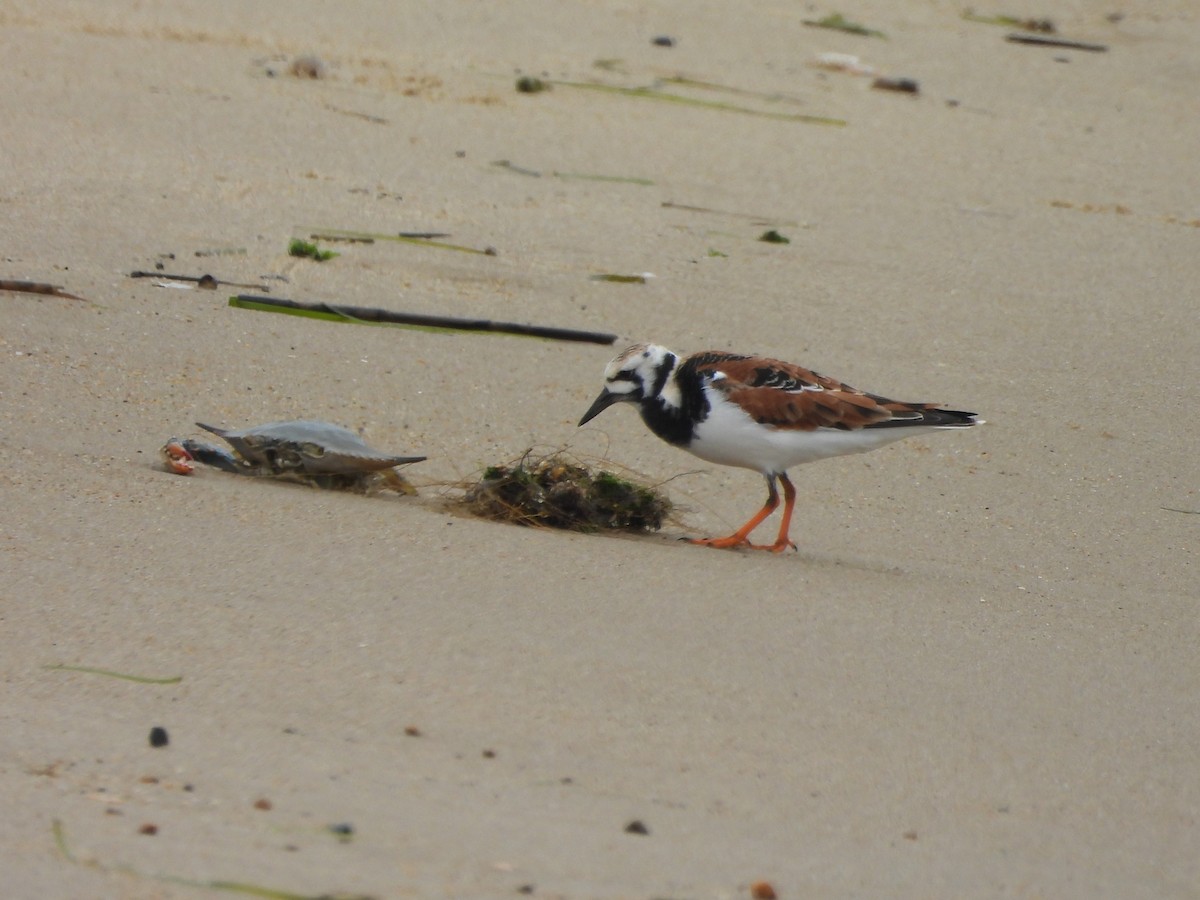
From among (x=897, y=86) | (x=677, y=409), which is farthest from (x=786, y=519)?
(x=897, y=86)

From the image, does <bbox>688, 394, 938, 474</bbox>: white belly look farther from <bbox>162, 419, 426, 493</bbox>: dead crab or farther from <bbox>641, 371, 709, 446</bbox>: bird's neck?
<bbox>162, 419, 426, 493</bbox>: dead crab

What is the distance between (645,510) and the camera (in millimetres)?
4926

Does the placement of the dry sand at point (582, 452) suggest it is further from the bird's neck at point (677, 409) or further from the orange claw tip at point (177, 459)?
the bird's neck at point (677, 409)

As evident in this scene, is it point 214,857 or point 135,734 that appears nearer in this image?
point 214,857

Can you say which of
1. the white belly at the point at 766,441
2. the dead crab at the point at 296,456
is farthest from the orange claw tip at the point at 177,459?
the white belly at the point at 766,441

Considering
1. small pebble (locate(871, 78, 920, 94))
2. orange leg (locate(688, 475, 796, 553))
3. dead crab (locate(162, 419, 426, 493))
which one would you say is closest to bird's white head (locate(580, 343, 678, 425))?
orange leg (locate(688, 475, 796, 553))

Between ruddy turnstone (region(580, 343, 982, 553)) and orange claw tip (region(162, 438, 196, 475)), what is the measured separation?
3.99ft

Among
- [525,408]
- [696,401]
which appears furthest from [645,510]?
[525,408]

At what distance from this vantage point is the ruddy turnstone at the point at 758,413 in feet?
16.6

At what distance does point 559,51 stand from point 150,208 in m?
4.01

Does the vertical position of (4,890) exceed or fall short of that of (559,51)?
it falls short

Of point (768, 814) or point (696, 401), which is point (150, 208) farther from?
point (768, 814)

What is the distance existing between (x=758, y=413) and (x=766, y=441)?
9 centimetres

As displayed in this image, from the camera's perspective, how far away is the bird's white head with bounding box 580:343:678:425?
5137 millimetres
